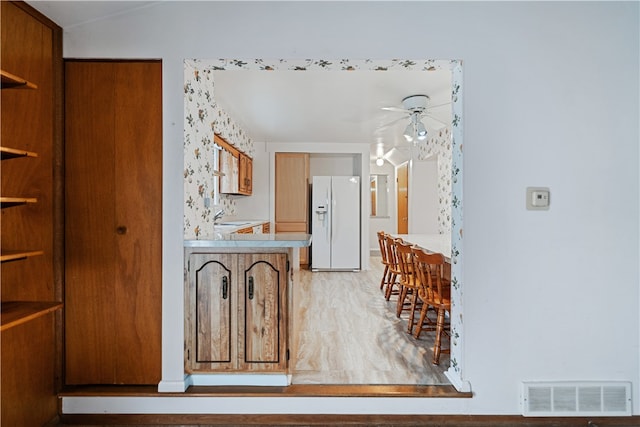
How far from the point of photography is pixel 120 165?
1.85 meters

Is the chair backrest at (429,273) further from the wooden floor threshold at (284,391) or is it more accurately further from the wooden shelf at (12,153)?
the wooden shelf at (12,153)

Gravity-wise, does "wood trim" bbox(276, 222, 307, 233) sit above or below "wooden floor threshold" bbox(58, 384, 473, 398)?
above

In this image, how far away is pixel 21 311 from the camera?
1.48 metres

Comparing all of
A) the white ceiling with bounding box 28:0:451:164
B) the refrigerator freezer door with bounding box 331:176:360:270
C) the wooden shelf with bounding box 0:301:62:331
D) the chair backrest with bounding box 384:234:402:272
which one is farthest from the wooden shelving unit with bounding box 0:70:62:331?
the refrigerator freezer door with bounding box 331:176:360:270

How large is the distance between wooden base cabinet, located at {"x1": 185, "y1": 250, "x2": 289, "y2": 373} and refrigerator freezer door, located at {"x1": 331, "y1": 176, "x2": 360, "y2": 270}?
367 cm

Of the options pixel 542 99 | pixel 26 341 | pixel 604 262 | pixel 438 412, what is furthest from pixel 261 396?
pixel 542 99

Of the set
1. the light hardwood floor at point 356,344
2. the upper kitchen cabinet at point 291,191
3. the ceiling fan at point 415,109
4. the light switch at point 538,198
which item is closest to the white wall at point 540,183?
the light switch at point 538,198

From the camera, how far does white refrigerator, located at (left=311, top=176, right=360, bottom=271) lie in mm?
5516

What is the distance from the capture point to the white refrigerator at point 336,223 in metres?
5.52

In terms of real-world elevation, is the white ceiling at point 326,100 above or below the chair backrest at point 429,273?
above

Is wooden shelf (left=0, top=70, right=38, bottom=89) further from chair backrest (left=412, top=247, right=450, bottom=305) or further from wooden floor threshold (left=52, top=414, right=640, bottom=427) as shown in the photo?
chair backrest (left=412, top=247, right=450, bottom=305)

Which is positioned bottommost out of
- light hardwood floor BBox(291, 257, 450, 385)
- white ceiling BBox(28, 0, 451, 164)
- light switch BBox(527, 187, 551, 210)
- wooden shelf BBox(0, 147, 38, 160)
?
light hardwood floor BBox(291, 257, 450, 385)

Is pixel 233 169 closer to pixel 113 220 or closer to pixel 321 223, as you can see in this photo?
pixel 321 223

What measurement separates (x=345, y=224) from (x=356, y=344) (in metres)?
3.09
